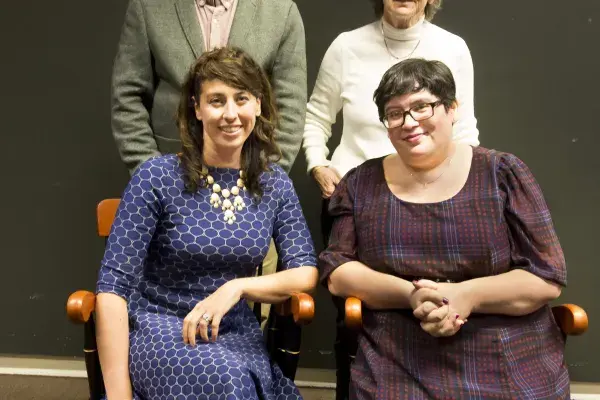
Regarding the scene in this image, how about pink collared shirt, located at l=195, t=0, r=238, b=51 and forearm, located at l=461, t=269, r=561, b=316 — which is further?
pink collared shirt, located at l=195, t=0, r=238, b=51

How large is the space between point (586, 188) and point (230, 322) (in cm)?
172

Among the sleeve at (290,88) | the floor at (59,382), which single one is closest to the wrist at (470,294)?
the sleeve at (290,88)

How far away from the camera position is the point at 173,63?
7.24ft

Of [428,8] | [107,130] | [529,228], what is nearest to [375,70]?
[428,8]

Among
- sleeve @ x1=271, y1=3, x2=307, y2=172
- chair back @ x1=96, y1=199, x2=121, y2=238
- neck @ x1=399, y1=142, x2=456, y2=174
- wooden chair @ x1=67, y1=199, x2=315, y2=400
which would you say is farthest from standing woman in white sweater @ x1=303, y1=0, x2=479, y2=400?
chair back @ x1=96, y1=199, x2=121, y2=238

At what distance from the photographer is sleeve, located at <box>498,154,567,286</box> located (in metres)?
1.78

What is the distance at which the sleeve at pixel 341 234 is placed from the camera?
1913mm

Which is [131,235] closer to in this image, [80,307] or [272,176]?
[80,307]

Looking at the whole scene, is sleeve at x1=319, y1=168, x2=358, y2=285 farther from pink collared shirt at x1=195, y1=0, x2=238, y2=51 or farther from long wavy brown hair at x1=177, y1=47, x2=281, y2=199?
pink collared shirt at x1=195, y1=0, x2=238, y2=51

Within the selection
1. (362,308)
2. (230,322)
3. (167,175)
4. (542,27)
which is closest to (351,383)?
(362,308)

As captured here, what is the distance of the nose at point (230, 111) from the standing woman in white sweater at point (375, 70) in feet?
1.86

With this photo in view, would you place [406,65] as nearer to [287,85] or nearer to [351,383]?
[287,85]

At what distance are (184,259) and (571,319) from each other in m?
1.09

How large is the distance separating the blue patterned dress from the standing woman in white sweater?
0.39 meters
